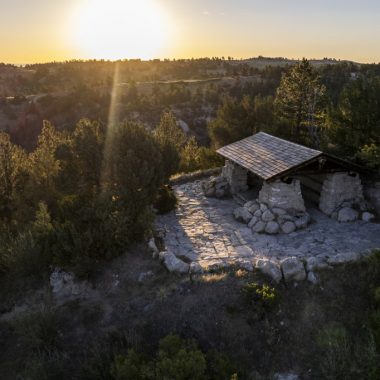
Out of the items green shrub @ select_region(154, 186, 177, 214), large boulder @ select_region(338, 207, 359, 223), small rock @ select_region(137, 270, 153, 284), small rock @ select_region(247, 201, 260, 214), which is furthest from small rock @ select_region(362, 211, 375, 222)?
small rock @ select_region(137, 270, 153, 284)

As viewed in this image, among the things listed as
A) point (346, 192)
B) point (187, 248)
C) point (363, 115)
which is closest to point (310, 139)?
point (363, 115)

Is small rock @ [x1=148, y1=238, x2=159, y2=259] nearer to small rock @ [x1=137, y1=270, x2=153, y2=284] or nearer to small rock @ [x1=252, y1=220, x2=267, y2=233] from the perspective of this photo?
small rock @ [x1=137, y1=270, x2=153, y2=284]

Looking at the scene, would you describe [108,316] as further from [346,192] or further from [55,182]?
[346,192]

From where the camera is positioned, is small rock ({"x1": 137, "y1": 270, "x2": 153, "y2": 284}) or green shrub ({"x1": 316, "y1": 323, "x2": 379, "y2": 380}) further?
small rock ({"x1": 137, "y1": 270, "x2": 153, "y2": 284})

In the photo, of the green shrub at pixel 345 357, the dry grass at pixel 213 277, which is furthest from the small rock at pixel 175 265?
the green shrub at pixel 345 357

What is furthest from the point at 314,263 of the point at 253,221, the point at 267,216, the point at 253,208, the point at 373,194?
the point at 373,194

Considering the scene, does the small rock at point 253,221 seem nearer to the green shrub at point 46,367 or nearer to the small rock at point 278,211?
the small rock at point 278,211

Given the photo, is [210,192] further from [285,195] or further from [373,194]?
[373,194]
